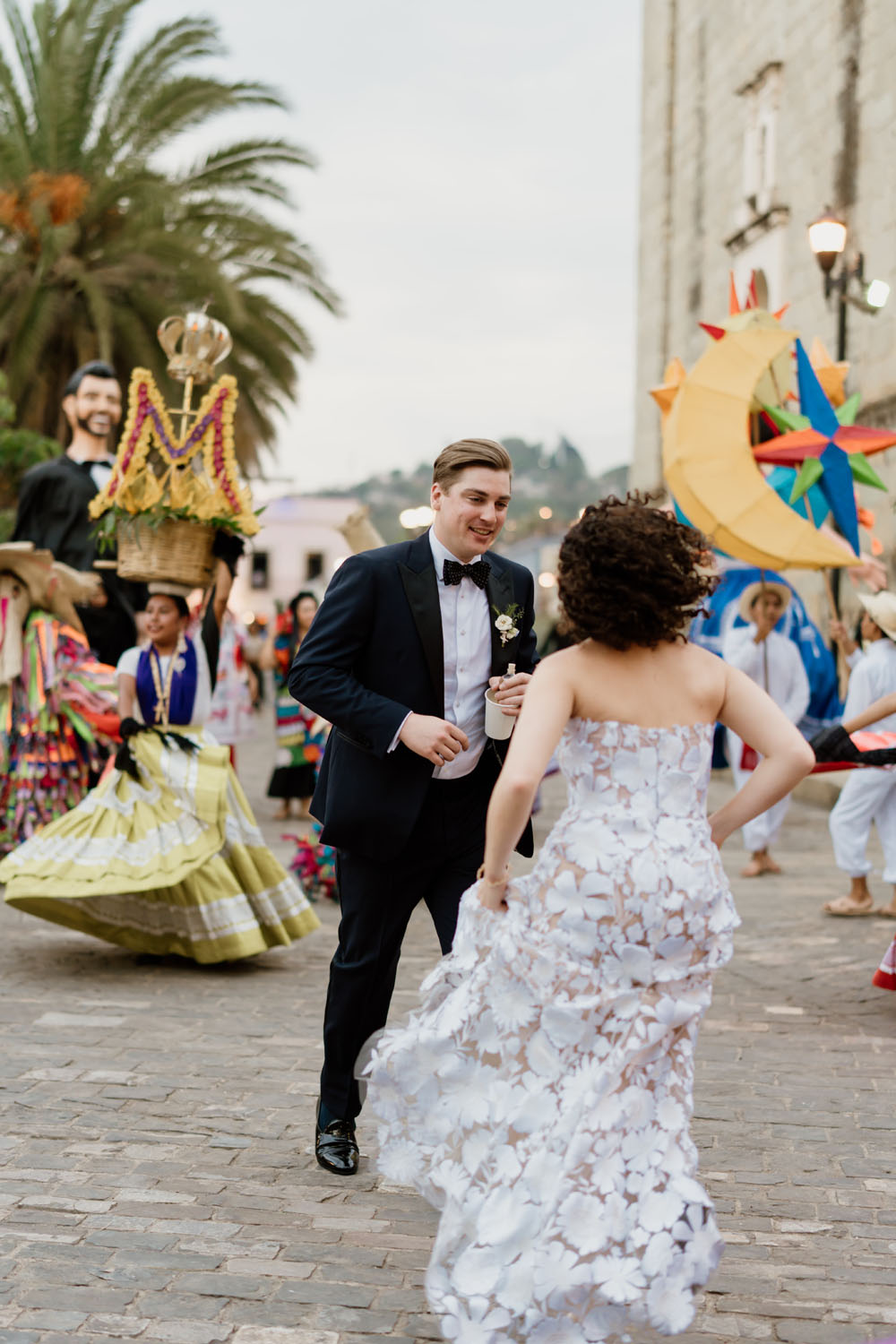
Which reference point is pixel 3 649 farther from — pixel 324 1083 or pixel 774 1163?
pixel 774 1163

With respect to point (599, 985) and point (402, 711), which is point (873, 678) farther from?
point (599, 985)

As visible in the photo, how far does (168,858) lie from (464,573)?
2.93m

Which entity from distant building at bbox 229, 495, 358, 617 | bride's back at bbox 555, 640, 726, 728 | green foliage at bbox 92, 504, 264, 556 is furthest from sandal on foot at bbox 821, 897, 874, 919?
distant building at bbox 229, 495, 358, 617

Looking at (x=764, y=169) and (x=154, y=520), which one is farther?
(x=764, y=169)

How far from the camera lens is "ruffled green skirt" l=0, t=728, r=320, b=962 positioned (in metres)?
6.41

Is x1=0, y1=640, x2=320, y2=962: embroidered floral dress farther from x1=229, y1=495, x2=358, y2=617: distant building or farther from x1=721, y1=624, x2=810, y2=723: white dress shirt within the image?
x1=229, y1=495, x2=358, y2=617: distant building

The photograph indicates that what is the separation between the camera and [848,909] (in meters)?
8.38

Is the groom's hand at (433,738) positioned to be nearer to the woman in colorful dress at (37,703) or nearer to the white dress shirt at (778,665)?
the woman in colorful dress at (37,703)

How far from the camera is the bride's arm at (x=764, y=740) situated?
310 centimetres

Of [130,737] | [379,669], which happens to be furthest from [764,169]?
[379,669]

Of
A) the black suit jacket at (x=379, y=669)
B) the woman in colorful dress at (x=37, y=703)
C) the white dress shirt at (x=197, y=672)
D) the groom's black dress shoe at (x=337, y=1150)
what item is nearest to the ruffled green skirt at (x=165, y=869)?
the white dress shirt at (x=197, y=672)

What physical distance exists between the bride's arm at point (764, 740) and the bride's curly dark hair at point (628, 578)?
0.60 feet

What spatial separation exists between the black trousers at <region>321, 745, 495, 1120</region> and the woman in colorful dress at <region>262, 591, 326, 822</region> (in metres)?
7.22

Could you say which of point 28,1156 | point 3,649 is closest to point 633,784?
point 28,1156
